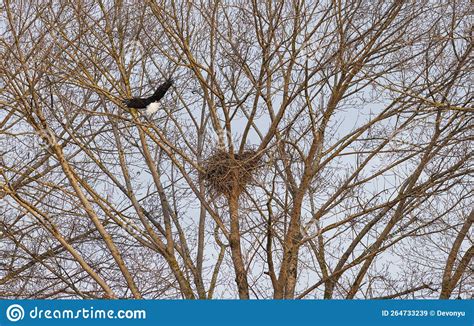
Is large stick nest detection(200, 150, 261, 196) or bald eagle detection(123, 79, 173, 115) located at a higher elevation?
bald eagle detection(123, 79, 173, 115)

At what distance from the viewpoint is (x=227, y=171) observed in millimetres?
8172

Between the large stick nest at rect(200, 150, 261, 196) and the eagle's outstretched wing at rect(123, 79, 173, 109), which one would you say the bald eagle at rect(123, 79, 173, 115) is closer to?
the eagle's outstretched wing at rect(123, 79, 173, 109)

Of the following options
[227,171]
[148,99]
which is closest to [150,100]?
[148,99]

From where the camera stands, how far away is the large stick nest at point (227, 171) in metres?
8.09

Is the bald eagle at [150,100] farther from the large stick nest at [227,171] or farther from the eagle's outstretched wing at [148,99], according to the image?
the large stick nest at [227,171]

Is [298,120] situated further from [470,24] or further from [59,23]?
[59,23]

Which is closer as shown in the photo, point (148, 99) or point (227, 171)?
point (148, 99)

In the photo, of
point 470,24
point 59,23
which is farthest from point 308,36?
point 59,23

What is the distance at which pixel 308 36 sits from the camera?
791 centimetres

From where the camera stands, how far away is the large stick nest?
809cm

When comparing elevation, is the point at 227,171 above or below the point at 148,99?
below

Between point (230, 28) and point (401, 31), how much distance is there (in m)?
2.00

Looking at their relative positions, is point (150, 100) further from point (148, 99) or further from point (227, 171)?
point (227, 171)

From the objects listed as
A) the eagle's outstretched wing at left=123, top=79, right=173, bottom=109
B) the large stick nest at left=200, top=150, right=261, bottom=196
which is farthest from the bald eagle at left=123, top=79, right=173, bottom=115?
the large stick nest at left=200, top=150, right=261, bottom=196
